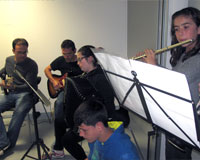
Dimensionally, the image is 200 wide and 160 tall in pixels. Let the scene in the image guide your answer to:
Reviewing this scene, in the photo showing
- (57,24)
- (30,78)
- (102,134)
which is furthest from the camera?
(57,24)

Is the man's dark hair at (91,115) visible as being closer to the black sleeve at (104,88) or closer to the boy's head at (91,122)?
the boy's head at (91,122)

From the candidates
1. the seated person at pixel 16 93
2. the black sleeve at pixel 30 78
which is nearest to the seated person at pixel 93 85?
the seated person at pixel 16 93

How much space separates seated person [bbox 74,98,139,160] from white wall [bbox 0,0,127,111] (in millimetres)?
1875

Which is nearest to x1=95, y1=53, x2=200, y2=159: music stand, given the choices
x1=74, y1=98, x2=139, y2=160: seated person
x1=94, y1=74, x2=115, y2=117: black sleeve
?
x1=74, y1=98, x2=139, y2=160: seated person

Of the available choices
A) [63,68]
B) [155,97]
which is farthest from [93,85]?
[63,68]

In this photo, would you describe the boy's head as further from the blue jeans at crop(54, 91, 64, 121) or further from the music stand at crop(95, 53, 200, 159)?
the blue jeans at crop(54, 91, 64, 121)

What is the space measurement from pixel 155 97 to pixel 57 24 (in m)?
2.39

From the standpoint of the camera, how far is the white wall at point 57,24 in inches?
113

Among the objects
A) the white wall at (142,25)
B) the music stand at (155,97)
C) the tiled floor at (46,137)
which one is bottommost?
the tiled floor at (46,137)

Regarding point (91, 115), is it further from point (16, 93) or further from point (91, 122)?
point (16, 93)

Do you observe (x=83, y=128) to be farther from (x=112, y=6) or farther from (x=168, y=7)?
(x=112, y=6)

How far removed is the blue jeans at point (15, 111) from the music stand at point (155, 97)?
4.21 feet

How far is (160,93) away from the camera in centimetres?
87

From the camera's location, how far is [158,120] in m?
1.05
